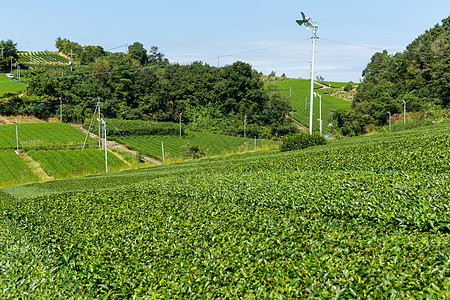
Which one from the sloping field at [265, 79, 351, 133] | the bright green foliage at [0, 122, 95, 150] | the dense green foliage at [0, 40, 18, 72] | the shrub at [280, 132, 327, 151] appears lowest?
the bright green foliage at [0, 122, 95, 150]

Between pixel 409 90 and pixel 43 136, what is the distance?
59433 millimetres

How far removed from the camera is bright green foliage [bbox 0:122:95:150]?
44938 mm

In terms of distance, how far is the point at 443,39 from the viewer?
203 ft

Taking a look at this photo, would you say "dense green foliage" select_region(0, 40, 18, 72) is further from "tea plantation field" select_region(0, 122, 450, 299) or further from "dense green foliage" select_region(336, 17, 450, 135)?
"tea plantation field" select_region(0, 122, 450, 299)

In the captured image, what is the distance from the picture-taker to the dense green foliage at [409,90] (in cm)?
5421

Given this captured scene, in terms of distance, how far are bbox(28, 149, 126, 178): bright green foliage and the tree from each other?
78.5m

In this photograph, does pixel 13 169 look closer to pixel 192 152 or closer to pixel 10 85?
pixel 192 152

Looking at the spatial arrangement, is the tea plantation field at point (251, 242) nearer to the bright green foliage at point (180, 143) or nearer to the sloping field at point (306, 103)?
the bright green foliage at point (180, 143)

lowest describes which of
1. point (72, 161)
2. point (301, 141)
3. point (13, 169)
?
point (13, 169)

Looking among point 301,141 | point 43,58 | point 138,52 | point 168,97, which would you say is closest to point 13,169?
point 301,141

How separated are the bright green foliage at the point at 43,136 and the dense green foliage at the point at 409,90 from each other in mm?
44216

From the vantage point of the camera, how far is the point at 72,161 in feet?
130

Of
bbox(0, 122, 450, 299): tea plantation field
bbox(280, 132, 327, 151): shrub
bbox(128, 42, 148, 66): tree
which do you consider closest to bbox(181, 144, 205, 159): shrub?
bbox(280, 132, 327, 151): shrub

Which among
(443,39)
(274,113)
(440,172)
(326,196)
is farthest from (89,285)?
(443,39)
